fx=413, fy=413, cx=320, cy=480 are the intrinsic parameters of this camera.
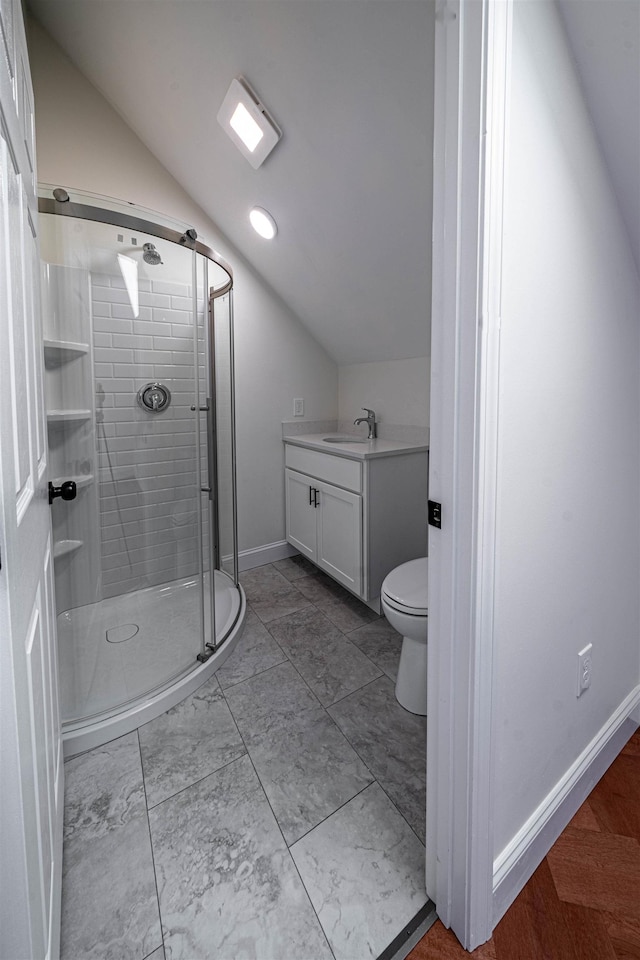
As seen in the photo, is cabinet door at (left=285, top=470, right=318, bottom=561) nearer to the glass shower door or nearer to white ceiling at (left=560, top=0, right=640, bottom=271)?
the glass shower door

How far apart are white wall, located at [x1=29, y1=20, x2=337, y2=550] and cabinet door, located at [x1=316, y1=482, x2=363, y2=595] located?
571 millimetres

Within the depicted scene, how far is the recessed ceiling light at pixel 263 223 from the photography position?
6.95 feet

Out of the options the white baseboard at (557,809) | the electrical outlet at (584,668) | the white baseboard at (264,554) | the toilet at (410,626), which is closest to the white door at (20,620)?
the white baseboard at (557,809)

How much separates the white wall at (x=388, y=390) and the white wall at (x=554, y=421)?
1.17m

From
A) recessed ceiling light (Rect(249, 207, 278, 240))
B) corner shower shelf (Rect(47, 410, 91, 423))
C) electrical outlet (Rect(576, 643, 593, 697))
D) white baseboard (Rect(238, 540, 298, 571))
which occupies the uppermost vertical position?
recessed ceiling light (Rect(249, 207, 278, 240))

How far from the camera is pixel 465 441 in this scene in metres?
0.76

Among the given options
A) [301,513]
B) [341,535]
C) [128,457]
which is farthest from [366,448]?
[128,457]

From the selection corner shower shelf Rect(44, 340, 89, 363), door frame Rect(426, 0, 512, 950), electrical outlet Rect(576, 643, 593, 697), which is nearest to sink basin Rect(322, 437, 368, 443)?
corner shower shelf Rect(44, 340, 89, 363)

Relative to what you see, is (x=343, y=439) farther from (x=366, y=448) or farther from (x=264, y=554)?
(x=264, y=554)

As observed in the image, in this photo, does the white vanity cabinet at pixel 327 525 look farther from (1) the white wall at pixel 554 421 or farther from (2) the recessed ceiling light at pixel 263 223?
(2) the recessed ceiling light at pixel 263 223

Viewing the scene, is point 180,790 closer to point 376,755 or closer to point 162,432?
point 376,755

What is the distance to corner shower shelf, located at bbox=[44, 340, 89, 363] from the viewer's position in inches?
55.4

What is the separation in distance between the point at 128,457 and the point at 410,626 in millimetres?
1281

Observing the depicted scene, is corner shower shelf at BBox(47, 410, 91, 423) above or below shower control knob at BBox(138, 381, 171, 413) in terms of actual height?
below
